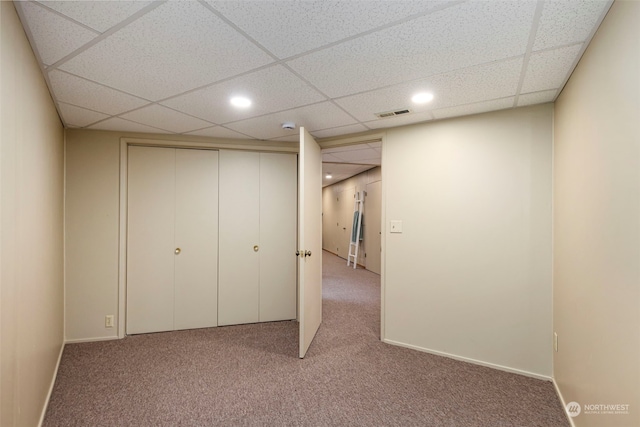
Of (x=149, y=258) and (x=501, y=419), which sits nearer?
(x=501, y=419)

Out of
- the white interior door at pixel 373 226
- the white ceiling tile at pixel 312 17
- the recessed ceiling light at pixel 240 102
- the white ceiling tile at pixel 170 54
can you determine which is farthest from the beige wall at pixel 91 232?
the white interior door at pixel 373 226

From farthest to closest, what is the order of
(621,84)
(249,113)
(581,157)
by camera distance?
(249,113) → (581,157) → (621,84)

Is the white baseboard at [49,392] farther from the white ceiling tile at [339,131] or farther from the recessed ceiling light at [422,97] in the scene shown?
the recessed ceiling light at [422,97]

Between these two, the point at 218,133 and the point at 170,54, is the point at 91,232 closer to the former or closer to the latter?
the point at 218,133

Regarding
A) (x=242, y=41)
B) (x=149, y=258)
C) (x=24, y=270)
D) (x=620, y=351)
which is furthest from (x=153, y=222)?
(x=620, y=351)

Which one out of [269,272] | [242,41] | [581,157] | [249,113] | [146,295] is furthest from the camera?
[269,272]

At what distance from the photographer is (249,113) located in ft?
7.63

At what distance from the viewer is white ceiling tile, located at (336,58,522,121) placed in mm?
1635

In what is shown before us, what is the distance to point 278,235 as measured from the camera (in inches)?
130

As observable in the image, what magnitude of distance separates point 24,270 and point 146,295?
5.61ft

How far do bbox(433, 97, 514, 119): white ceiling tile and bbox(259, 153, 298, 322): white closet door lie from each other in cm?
173

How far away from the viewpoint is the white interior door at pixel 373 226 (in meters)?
5.84

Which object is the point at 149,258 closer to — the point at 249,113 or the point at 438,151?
the point at 249,113

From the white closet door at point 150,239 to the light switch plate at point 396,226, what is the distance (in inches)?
93.0
